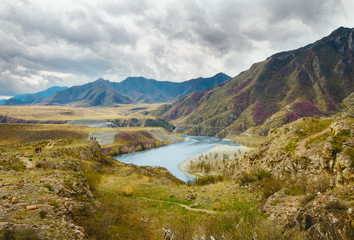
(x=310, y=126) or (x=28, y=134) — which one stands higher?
(x=310, y=126)

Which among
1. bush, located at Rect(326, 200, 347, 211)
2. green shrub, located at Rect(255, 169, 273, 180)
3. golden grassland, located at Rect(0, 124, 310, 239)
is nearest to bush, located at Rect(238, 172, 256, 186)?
green shrub, located at Rect(255, 169, 273, 180)

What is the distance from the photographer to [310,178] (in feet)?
49.9

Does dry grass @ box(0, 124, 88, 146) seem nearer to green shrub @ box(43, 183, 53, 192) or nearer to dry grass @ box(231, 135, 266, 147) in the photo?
green shrub @ box(43, 183, 53, 192)

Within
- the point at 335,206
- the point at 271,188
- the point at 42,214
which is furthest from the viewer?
the point at 271,188

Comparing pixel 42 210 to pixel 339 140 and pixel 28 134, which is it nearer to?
pixel 339 140

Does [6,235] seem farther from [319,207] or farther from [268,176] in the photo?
[268,176]

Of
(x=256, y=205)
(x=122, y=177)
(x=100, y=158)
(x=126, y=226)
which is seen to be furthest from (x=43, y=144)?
(x=256, y=205)

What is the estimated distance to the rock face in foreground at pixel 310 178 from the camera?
7.25m

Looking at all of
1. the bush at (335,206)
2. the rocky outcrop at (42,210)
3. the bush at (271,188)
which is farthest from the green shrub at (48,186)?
the bush at (271,188)

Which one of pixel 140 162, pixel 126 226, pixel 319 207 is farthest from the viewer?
pixel 140 162

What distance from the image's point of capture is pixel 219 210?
15797mm

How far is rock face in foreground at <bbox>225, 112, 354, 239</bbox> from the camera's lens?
7246mm

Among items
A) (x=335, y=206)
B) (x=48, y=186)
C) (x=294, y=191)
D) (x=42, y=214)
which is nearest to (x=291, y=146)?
(x=294, y=191)

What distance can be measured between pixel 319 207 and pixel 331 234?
153 centimetres
